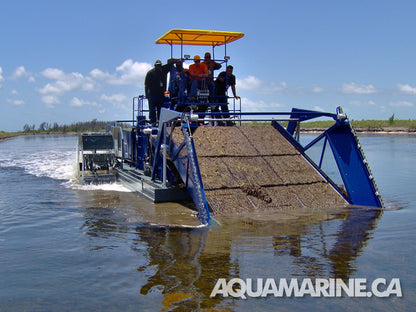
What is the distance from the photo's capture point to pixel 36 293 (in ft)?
17.7

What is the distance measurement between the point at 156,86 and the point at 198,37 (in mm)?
1933

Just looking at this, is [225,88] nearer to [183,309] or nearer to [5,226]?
[5,226]

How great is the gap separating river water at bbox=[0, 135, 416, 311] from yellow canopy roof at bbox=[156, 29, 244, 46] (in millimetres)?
5087

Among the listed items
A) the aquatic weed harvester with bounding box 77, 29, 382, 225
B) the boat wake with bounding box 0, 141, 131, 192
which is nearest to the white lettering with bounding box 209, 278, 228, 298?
the aquatic weed harvester with bounding box 77, 29, 382, 225

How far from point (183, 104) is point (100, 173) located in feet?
16.8

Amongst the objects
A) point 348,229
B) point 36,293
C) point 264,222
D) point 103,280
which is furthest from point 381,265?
point 36,293

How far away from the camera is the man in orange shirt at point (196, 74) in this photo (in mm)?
12562

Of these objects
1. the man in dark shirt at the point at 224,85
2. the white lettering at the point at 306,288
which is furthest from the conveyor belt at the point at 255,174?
the white lettering at the point at 306,288

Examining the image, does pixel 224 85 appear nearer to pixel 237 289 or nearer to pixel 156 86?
pixel 156 86

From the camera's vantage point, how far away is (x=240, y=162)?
33.6ft

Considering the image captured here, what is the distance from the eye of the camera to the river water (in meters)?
4.99

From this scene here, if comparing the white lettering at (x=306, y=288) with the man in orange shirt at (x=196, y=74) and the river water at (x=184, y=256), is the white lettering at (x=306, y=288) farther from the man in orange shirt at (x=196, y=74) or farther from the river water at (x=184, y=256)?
the man in orange shirt at (x=196, y=74)

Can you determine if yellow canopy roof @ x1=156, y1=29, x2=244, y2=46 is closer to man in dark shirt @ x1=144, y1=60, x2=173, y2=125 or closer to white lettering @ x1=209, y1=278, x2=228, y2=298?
man in dark shirt @ x1=144, y1=60, x2=173, y2=125

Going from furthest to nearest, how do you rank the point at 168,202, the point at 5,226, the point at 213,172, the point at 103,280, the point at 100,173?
the point at 100,173, the point at 168,202, the point at 213,172, the point at 5,226, the point at 103,280
